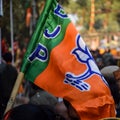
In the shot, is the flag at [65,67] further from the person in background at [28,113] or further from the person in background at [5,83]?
the person in background at [5,83]

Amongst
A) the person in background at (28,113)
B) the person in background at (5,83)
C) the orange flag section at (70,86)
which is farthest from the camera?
the person in background at (5,83)

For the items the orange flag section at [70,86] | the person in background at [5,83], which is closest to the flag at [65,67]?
the orange flag section at [70,86]

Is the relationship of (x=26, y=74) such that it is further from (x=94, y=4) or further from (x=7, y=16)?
(x=94, y=4)

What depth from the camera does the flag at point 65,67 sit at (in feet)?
10.5

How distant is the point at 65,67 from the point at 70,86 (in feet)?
0.51

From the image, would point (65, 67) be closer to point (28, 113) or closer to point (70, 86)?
point (70, 86)

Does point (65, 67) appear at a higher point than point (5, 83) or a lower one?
higher

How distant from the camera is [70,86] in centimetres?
336

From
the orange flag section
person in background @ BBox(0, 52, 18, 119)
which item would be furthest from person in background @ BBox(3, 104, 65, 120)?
person in background @ BBox(0, 52, 18, 119)

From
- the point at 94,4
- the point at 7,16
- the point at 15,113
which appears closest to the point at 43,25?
the point at 15,113

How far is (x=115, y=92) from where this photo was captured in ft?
13.4

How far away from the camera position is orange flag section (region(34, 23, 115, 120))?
10.4 feet

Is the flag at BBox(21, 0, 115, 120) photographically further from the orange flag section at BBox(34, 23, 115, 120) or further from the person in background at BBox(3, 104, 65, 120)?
the person in background at BBox(3, 104, 65, 120)

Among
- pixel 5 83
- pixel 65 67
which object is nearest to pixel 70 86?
pixel 65 67
